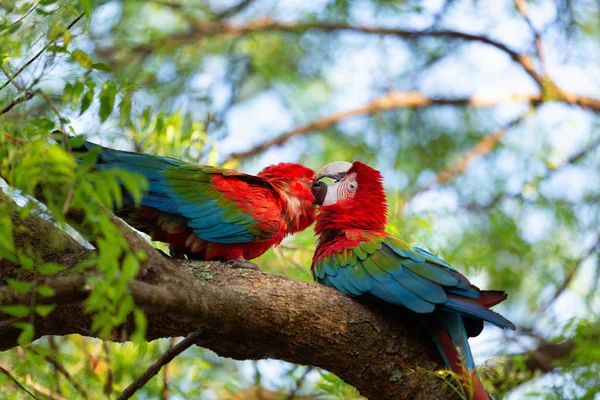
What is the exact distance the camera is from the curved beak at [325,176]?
3.71m

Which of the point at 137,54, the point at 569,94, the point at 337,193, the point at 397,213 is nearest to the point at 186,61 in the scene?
the point at 137,54

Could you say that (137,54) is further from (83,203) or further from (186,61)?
(83,203)

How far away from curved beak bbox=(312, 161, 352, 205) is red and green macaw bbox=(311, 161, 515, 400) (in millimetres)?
162

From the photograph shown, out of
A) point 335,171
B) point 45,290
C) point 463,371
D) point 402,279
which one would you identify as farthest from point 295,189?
point 45,290

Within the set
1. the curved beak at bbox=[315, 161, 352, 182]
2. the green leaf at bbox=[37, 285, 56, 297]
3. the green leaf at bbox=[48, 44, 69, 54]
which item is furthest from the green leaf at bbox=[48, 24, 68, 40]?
the curved beak at bbox=[315, 161, 352, 182]

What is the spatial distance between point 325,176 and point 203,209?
0.81 metres

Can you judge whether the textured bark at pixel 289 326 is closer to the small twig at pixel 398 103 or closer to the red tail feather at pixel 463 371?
the red tail feather at pixel 463 371

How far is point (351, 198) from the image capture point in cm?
360

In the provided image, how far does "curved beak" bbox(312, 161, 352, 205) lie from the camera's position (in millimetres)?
3713

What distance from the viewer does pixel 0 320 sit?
8.59ft

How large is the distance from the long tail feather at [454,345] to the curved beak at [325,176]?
38.5 inches

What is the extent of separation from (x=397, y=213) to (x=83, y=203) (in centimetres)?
316

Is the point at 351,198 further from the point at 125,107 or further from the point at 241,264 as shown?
the point at 125,107

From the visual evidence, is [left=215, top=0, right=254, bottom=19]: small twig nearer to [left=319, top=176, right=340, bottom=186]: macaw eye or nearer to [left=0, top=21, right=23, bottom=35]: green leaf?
[left=319, top=176, right=340, bottom=186]: macaw eye
